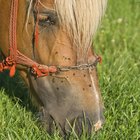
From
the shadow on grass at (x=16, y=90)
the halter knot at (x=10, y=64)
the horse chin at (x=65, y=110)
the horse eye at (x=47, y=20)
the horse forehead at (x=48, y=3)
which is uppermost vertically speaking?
the horse forehead at (x=48, y=3)

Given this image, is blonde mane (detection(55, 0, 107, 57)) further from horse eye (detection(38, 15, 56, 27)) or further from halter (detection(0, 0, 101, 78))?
halter (detection(0, 0, 101, 78))

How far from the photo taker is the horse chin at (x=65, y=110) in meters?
2.72

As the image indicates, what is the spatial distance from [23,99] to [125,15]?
2.30 m

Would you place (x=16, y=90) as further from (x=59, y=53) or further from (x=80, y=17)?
(x=80, y=17)

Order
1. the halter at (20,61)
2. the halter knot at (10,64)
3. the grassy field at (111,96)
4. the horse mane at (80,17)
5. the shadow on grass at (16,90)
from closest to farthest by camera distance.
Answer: the horse mane at (80,17) → the halter at (20,61) → the halter knot at (10,64) → the grassy field at (111,96) → the shadow on grass at (16,90)

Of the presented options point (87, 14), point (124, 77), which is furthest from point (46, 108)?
point (124, 77)

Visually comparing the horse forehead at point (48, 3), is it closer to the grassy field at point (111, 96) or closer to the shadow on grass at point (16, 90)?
the grassy field at point (111, 96)

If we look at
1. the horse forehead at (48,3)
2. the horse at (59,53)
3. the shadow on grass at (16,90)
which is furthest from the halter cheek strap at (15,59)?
the shadow on grass at (16,90)

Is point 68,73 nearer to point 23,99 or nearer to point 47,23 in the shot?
point 47,23

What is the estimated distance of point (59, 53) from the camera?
2693mm

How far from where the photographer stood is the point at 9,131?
3.07 meters

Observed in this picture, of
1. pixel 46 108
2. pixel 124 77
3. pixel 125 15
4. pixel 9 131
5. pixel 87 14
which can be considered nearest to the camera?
pixel 87 14

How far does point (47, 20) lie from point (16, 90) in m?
1.32

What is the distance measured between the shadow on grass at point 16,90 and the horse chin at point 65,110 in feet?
1.91
